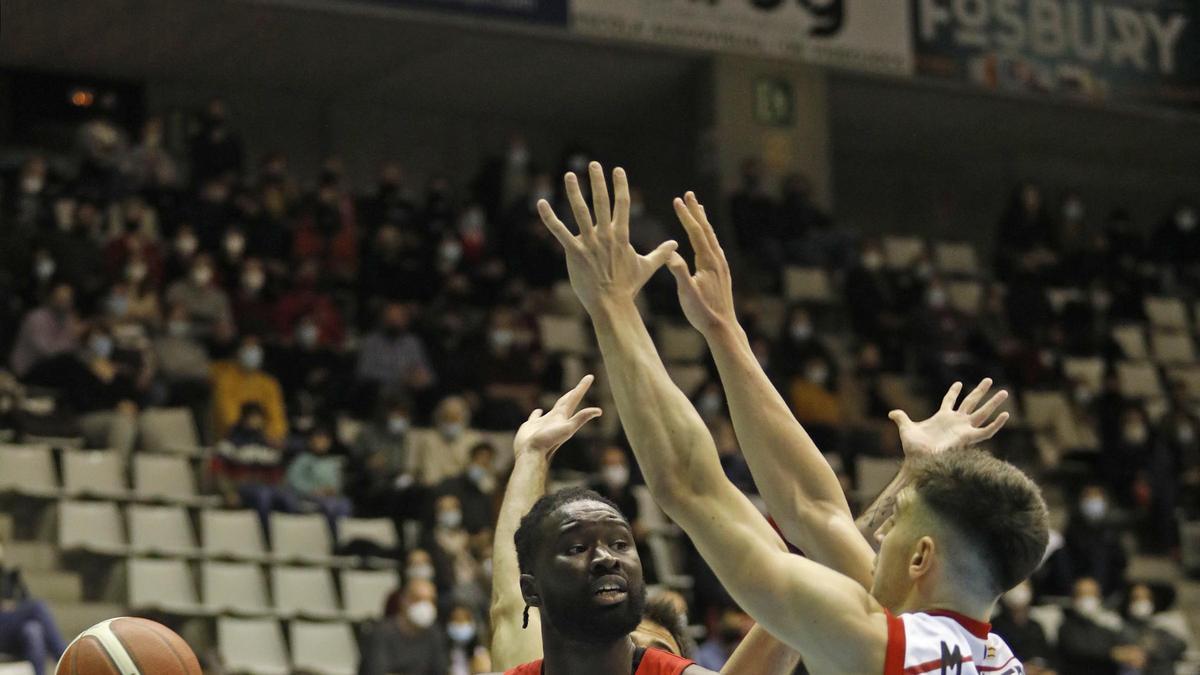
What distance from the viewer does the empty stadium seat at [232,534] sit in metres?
15.5

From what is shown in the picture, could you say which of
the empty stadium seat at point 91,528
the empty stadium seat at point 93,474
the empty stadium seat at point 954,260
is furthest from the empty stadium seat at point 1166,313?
the empty stadium seat at point 91,528

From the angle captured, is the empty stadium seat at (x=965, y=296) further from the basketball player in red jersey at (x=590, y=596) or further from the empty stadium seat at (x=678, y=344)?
the basketball player in red jersey at (x=590, y=596)

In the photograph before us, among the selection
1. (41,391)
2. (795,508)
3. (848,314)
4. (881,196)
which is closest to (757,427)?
(795,508)

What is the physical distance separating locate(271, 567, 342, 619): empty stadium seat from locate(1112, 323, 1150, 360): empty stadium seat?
11237mm

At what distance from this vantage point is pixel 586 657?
12.9 ft

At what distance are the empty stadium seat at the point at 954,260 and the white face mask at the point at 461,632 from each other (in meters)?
11.4

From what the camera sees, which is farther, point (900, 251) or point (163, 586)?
point (900, 251)

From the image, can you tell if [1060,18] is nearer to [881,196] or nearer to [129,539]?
[881,196]

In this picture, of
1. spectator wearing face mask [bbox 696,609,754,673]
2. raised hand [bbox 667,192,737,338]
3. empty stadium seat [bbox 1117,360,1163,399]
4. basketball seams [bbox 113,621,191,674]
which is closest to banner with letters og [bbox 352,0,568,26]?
empty stadium seat [bbox 1117,360,1163,399]

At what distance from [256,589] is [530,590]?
1179cm

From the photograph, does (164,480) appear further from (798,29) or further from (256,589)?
(798,29)

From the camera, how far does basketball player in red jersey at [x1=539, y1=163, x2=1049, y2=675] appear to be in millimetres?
3094

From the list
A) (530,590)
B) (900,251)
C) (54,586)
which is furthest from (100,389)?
(530,590)

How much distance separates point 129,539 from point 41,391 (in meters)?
1.72
